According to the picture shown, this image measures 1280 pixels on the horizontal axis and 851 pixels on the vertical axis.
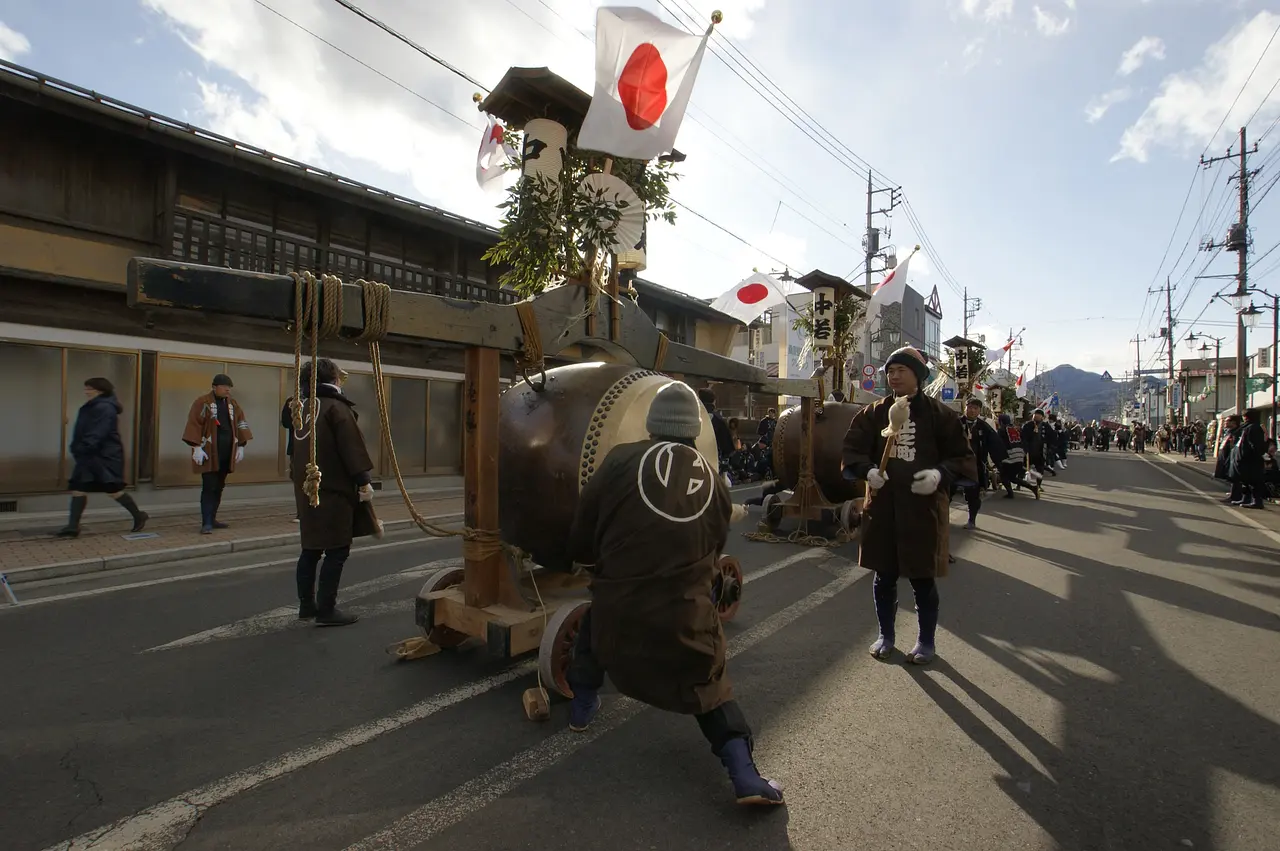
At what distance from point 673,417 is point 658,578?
2.14 feet

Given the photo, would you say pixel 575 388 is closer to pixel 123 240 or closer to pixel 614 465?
pixel 614 465

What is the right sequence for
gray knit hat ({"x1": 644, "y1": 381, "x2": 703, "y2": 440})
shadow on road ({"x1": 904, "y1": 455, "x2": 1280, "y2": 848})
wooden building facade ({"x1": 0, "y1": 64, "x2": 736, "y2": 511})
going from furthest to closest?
wooden building facade ({"x1": 0, "y1": 64, "x2": 736, "y2": 511}) → gray knit hat ({"x1": 644, "y1": 381, "x2": 703, "y2": 440}) → shadow on road ({"x1": 904, "y1": 455, "x2": 1280, "y2": 848})

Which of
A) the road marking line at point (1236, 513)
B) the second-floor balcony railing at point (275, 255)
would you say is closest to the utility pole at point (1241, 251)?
the road marking line at point (1236, 513)

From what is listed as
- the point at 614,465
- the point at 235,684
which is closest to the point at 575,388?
the point at 614,465

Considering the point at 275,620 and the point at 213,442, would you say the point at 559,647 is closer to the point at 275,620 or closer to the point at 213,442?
the point at 275,620

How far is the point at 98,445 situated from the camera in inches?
275

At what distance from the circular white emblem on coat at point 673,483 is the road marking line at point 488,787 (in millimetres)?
1217

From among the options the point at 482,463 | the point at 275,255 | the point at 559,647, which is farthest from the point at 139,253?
the point at 559,647

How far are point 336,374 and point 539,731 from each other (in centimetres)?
287

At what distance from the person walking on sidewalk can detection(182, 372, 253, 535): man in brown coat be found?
2.50 feet

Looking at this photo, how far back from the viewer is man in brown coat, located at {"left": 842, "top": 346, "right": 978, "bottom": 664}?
3.87 meters

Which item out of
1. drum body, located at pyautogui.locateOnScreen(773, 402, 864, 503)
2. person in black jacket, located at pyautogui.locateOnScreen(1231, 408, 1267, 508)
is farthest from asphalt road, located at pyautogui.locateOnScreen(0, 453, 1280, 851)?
person in black jacket, located at pyautogui.locateOnScreen(1231, 408, 1267, 508)

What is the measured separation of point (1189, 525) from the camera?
32.3ft

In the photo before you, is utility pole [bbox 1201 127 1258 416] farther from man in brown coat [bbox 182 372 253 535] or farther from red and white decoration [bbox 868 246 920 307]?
man in brown coat [bbox 182 372 253 535]
